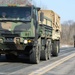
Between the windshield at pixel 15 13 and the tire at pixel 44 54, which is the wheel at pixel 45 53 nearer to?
the tire at pixel 44 54

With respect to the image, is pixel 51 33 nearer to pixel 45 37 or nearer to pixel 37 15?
pixel 45 37

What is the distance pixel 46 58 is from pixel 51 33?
218 centimetres

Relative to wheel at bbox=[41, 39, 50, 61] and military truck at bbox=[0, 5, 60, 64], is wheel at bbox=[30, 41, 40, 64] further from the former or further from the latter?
wheel at bbox=[41, 39, 50, 61]

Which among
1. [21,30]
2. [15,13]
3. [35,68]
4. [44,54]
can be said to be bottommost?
[35,68]

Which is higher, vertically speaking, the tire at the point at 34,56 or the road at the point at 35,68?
the tire at the point at 34,56

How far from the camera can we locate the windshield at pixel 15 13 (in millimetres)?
19641

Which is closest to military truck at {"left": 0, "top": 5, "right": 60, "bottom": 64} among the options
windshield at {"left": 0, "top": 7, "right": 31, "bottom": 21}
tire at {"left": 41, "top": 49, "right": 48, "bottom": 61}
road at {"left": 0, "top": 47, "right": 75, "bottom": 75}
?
windshield at {"left": 0, "top": 7, "right": 31, "bottom": 21}

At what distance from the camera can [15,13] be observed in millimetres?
19828

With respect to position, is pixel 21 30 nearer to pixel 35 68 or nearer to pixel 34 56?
pixel 34 56

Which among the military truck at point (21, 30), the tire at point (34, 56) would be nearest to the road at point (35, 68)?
the tire at point (34, 56)

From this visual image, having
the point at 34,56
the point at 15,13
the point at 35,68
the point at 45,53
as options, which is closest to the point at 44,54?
the point at 45,53

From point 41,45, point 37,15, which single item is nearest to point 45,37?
point 41,45

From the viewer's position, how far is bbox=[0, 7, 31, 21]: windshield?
19.6 metres

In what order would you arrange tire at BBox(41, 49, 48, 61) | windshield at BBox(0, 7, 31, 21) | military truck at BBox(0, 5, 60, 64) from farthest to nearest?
1. tire at BBox(41, 49, 48, 61)
2. windshield at BBox(0, 7, 31, 21)
3. military truck at BBox(0, 5, 60, 64)
